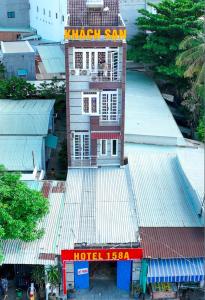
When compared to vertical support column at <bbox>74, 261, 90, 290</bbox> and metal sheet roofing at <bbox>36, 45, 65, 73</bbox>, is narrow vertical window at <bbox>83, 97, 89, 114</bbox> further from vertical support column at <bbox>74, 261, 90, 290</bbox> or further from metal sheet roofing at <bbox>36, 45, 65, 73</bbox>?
metal sheet roofing at <bbox>36, 45, 65, 73</bbox>

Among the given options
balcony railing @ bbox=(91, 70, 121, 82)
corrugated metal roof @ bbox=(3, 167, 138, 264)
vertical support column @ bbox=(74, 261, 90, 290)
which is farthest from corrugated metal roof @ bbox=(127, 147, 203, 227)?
balcony railing @ bbox=(91, 70, 121, 82)

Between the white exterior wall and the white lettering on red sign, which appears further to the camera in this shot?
the white exterior wall

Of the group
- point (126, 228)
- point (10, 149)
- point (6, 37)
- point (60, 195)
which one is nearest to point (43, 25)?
point (6, 37)

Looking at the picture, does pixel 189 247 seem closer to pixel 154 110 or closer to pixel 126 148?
pixel 126 148

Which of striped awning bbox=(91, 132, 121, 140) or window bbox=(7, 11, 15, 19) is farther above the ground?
window bbox=(7, 11, 15, 19)

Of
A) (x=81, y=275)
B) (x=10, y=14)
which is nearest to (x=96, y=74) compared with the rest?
(x=81, y=275)

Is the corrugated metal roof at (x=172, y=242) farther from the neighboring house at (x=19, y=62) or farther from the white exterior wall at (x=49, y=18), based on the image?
the white exterior wall at (x=49, y=18)

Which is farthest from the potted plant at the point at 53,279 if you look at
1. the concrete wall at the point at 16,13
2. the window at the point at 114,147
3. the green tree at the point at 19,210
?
the concrete wall at the point at 16,13
